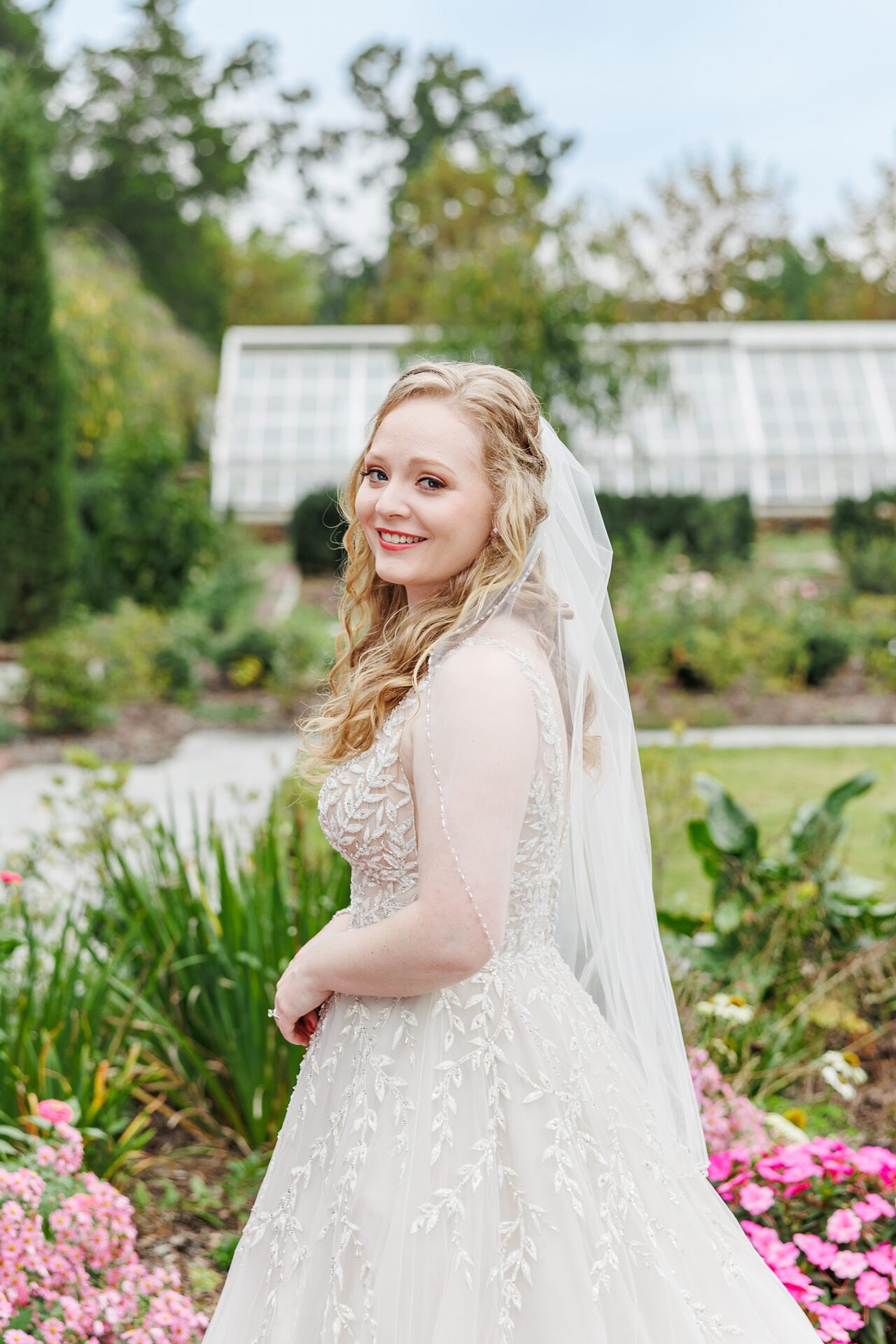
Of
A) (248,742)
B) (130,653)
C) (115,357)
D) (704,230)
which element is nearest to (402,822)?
(248,742)

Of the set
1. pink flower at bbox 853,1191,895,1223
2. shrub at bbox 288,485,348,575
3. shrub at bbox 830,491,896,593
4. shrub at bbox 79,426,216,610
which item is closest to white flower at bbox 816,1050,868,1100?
pink flower at bbox 853,1191,895,1223

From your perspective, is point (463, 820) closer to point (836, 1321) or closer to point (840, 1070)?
point (836, 1321)

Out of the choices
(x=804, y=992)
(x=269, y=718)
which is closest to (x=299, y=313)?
(x=269, y=718)

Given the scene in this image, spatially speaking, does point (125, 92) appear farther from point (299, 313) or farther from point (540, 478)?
point (540, 478)

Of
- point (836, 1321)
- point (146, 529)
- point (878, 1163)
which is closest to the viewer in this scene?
point (836, 1321)

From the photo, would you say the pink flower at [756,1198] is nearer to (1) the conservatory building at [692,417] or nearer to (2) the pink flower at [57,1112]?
(2) the pink flower at [57,1112]

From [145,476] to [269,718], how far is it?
3970mm

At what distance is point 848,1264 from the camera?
2.25 m

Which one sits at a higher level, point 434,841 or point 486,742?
point 486,742

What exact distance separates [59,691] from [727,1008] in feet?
25.5

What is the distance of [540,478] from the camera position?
181 centimetres

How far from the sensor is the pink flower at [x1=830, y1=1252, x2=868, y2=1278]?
2.23 metres

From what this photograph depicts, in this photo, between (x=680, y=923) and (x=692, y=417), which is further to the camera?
(x=692, y=417)

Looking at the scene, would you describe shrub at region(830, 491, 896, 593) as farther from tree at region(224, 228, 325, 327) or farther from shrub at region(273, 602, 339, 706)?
tree at region(224, 228, 325, 327)
